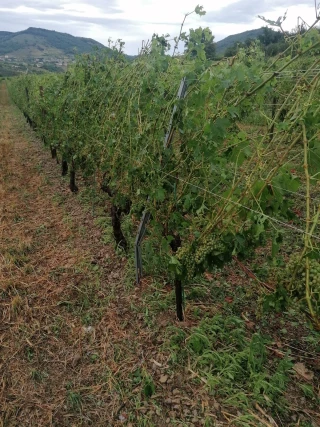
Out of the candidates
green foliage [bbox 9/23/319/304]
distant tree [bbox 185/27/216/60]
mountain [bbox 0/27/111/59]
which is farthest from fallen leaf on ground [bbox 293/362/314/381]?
mountain [bbox 0/27/111/59]

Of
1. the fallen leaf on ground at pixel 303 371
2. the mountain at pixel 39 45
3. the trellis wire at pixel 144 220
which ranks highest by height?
the mountain at pixel 39 45

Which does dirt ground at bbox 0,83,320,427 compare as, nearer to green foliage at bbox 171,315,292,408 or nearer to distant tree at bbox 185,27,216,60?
green foliage at bbox 171,315,292,408

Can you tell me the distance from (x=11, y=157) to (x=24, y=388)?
6977 millimetres

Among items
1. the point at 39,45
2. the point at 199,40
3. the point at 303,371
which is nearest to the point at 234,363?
the point at 303,371

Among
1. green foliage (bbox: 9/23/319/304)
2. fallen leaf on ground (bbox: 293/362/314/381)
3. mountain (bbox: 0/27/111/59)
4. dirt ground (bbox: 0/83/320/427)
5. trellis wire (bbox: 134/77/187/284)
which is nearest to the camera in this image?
green foliage (bbox: 9/23/319/304)

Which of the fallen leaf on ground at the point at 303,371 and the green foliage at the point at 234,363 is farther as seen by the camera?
the fallen leaf on ground at the point at 303,371

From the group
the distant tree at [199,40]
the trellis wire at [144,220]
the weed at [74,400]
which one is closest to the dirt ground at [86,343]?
the weed at [74,400]

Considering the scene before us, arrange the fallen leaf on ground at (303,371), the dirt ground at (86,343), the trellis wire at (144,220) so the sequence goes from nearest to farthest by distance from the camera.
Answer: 1. the dirt ground at (86,343)
2. the fallen leaf on ground at (303,371)
3. the trellis wire at (144,220)

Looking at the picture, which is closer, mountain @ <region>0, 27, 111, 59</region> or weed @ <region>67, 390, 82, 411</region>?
weed @ <region>67, 390, 82, 411</region>

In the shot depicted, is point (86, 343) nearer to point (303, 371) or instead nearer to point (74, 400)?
point (74, 400)

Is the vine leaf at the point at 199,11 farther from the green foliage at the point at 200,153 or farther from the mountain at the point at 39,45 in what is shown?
the mountain at the point at 39,45

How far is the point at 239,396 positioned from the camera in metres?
2.25

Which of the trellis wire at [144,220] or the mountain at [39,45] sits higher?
the mountain at [39,45]

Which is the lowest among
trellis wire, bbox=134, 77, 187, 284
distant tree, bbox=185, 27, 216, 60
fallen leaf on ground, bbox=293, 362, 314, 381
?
fallen leaf on ground, bbox=293, 362, 314, 381
